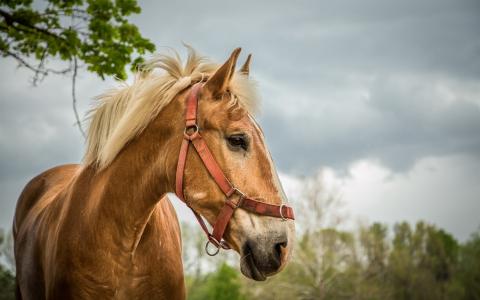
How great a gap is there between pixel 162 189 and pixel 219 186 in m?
0.64

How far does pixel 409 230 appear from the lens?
187 ft

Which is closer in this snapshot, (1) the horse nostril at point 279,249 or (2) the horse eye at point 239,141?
(1) the horse nostril at point 279,249

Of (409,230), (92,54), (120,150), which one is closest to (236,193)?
(120,150)

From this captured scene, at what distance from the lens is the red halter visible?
127 inches

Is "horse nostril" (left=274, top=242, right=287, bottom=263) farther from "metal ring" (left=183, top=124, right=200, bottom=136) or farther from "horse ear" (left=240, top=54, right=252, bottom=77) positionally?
"horse ear" (left=240, top=54, right=252, bottom=77)

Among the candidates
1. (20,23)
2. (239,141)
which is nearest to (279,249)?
(239,141)

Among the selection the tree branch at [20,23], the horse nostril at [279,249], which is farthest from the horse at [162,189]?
the tree branch at [20,23]

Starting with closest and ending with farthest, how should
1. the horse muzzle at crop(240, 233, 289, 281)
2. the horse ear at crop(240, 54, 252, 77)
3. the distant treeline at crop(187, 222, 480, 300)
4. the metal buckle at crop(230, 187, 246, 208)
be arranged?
the horse muzzle at crop(240, 233, 289, 281) → the metal buckle at crop(230, 187, 246, 208) → the horse ear at crop(240, 54, 252, 77) → the distant treeline at crop(187, 222, 480, 300)

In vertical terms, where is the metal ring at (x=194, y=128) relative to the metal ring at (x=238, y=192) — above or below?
above

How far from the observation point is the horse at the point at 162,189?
→ 130 inches

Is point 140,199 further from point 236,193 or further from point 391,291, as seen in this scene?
point 391,291

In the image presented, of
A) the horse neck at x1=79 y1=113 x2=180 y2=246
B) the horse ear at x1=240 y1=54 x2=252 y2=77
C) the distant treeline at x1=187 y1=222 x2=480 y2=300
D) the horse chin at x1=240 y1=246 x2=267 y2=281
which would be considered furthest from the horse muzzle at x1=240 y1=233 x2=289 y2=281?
the distant treeline at x1=187 y1=222 x2=480 y2=300

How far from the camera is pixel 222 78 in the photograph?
358 centimetres

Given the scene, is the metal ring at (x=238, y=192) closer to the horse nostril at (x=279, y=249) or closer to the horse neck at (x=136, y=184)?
the horse nostril at (x=279, y=249)
